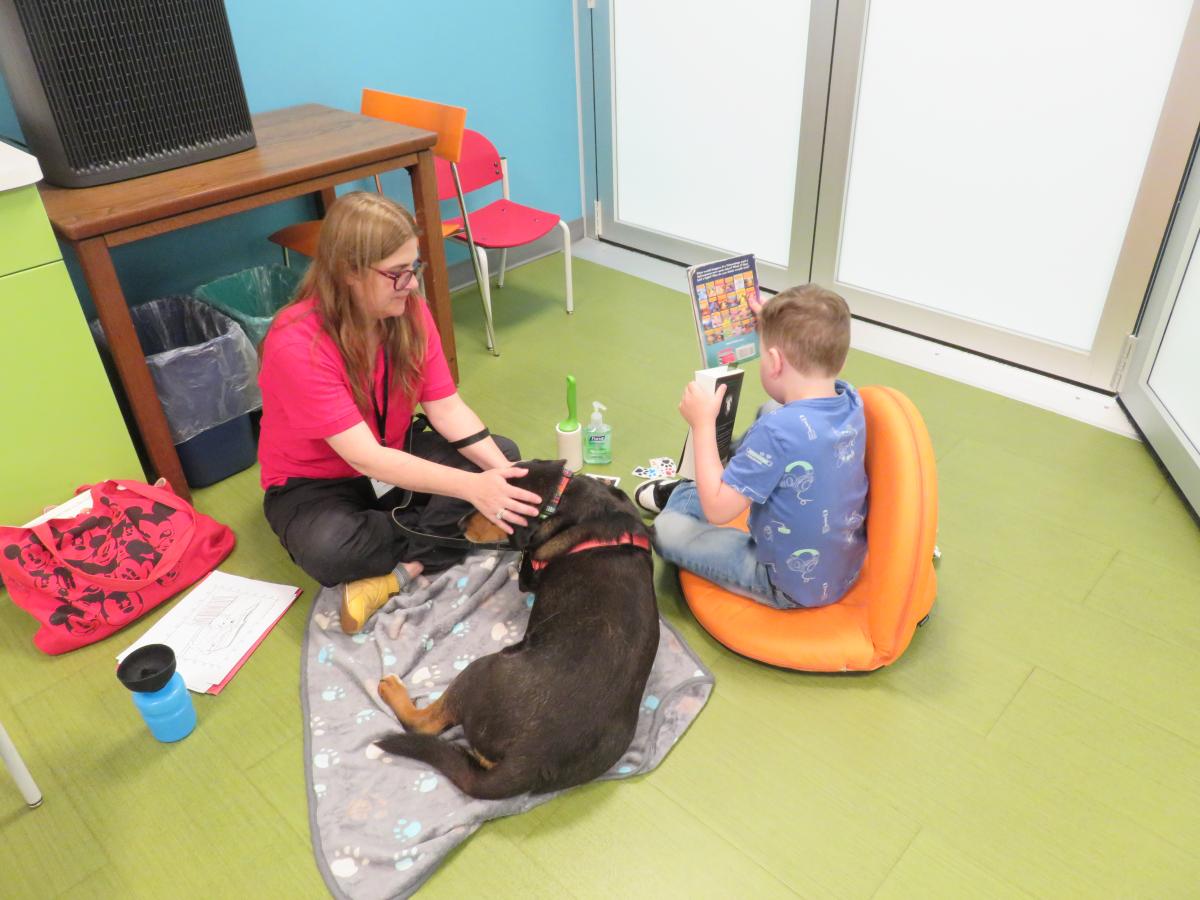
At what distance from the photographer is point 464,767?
147 cm

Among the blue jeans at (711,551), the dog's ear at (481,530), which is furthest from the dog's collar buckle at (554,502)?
the blue jeans at (711,551)

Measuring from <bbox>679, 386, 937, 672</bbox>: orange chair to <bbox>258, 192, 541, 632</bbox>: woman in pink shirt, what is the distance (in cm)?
57

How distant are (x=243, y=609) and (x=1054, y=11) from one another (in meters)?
2.73

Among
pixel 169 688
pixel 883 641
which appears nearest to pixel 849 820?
pixel 883 641

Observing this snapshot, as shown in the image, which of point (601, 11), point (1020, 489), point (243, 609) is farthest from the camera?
point (601, 11)

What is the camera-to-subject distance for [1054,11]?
2.39 meters

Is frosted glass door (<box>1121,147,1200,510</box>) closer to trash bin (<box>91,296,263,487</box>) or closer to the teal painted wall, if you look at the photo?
the teal painted wall

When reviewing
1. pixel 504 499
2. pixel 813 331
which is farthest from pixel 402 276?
pixel 813 331

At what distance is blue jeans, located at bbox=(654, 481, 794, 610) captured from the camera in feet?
6.13

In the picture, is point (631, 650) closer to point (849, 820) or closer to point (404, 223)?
point (849, 820)

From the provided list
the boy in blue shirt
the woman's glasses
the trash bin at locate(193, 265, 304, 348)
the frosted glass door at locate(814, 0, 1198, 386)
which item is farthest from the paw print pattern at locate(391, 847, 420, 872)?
the frosted glass door at locate(814, 0, 1198, 386)

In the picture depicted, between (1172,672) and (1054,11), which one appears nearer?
(1172,672)

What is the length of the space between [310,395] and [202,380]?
2.37 ft

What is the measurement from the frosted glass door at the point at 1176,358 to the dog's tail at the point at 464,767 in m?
1.94
